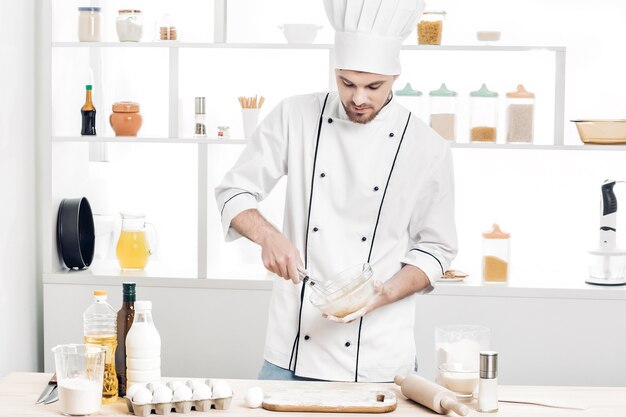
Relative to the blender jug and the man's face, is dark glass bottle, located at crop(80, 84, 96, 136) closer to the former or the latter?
the man's face

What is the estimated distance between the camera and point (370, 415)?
202cm

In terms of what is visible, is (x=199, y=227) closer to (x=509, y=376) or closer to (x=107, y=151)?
(x=107, y=151)

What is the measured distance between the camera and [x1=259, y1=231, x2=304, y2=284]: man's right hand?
224cm

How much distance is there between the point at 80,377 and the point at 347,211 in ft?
2.84

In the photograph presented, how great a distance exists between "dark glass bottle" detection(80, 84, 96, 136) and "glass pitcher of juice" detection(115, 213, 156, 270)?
37 centimetres

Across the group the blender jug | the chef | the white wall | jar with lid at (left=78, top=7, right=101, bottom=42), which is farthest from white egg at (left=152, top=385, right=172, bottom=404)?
jar with lid at (left=78, top=7, right=101, bottom=42)

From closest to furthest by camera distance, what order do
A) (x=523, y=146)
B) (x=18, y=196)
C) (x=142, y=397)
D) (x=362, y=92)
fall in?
(x=142, y=397) < (x=362, y=92) < (x=18, y=196) < (x=523, y=146)

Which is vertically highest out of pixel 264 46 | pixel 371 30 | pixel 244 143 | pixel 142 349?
pixel 264 46

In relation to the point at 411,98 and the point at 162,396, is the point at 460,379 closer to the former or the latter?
the point at 162,396

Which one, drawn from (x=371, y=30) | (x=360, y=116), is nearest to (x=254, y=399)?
(x=360, y=116)

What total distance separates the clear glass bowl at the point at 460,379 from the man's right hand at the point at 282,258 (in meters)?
0.42

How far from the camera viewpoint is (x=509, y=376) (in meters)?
3.64

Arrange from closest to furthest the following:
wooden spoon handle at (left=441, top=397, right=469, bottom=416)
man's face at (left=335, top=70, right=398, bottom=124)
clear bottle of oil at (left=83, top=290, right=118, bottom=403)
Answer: wooden spoon handle at (left=441, top=397, right=469, bottom=416)
clear bottle of oil at (left=83, top=290, right=118, bottom=403)
man's face at (left=335, top=70, right=398, bottom=124)

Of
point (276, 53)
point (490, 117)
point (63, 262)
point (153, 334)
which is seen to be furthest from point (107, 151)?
point (153, 334)
